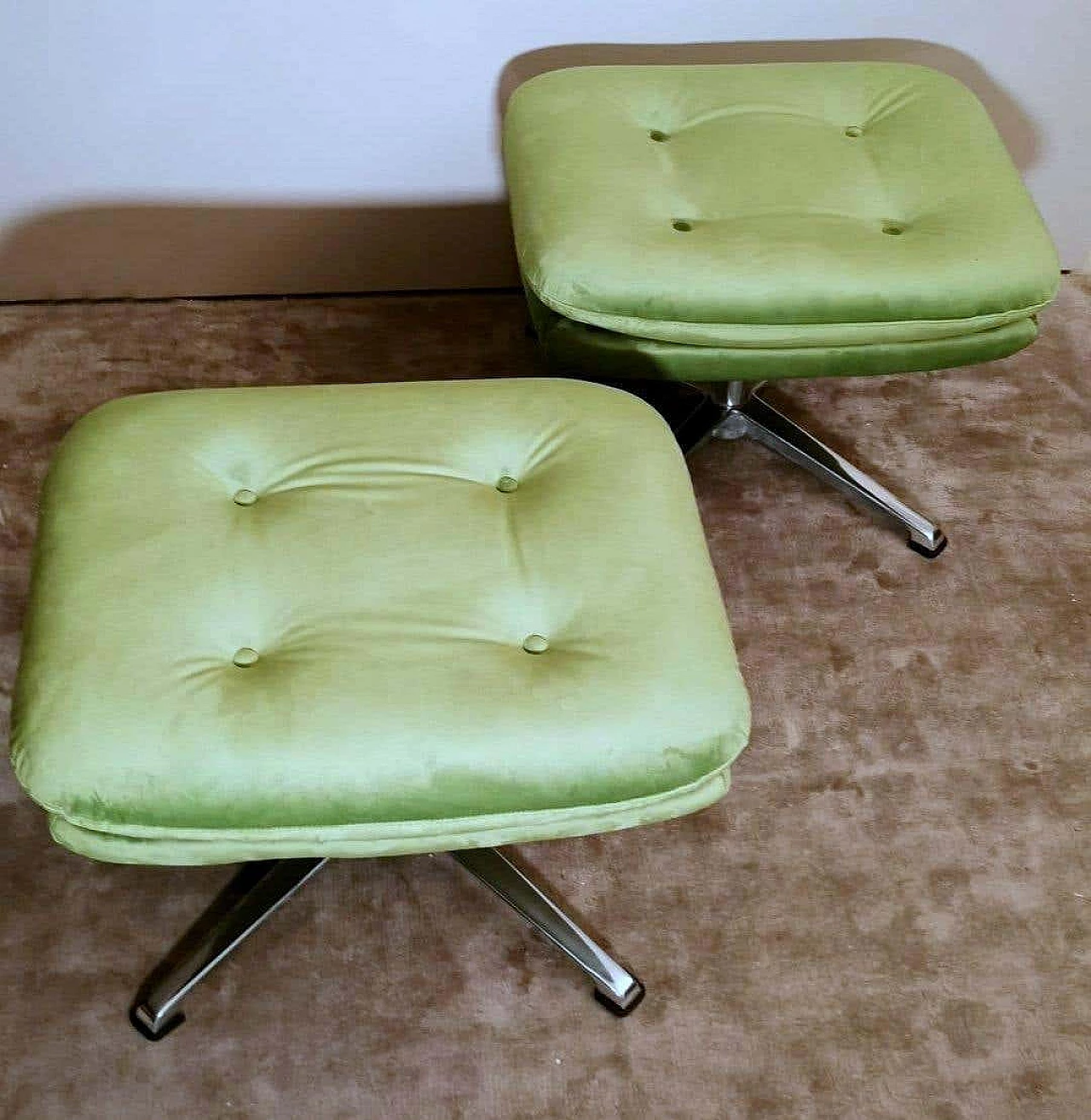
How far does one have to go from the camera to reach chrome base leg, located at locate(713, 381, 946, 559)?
61.8 inches

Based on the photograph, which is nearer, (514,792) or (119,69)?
(514,792)

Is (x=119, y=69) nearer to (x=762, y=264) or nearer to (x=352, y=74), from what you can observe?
(x=352, y=74)

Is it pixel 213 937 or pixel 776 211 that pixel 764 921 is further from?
pixel 776 211

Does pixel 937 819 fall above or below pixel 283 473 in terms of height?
below

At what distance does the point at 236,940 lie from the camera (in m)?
Answer: 1.23

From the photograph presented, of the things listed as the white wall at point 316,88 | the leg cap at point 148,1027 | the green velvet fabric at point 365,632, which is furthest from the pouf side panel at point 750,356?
the leg cap at point 148,1027

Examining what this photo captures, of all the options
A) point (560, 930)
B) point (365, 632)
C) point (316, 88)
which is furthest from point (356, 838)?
point (316, 88)

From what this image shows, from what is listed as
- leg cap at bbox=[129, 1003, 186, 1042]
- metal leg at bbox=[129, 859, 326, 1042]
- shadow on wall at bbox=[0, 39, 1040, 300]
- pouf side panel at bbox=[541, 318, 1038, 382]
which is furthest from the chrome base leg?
leg cap at bbox=[129, 1003, 186, 1042]

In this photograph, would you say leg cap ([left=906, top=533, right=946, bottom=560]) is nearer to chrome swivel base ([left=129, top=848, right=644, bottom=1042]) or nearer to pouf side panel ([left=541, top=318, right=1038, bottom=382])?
pouf side panel ([left=541, top=318, right=1038, bottom=382])

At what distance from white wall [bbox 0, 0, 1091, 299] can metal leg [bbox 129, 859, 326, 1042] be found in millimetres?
892

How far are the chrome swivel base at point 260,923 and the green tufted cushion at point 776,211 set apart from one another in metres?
0.56

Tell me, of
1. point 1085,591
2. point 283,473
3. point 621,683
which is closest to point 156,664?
point 283,473

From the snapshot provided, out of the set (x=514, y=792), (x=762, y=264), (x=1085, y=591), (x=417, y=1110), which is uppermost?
(x=762, y=264)

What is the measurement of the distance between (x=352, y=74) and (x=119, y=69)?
27 cm
